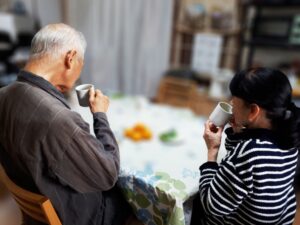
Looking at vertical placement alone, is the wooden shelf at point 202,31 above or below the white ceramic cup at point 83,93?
above

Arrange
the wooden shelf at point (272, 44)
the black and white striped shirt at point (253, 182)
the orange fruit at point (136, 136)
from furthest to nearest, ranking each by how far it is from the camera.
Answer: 1. the wooden shelf at point (272, 44)
2. the orange fruit at point (136, 136)
3. the black and white striped shirt at point (253, 182)

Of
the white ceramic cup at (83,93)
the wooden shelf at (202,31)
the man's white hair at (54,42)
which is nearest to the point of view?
the man's white hair at (54,42)

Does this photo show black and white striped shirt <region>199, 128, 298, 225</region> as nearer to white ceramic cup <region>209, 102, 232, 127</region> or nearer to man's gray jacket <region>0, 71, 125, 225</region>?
white ceramic cup <region>209, 102, 232, 127</region>

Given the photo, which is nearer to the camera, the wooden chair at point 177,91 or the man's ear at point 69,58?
the man's ear at point 69,58

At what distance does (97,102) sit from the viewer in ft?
3.17

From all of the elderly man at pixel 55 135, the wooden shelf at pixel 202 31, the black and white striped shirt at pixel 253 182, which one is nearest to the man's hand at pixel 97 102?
the elderly man at pixel 55 135

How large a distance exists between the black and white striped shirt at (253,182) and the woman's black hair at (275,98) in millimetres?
36

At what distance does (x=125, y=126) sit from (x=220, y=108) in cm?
68

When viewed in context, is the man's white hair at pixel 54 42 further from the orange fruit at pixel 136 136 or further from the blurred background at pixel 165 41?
the blurred background at pixel 165 41

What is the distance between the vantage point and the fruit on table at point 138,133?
135cm

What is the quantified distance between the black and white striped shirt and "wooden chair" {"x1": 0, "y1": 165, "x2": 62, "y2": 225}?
47 cm

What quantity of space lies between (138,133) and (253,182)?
2.32 feet

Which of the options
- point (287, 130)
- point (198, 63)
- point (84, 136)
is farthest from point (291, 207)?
point (198, 63)

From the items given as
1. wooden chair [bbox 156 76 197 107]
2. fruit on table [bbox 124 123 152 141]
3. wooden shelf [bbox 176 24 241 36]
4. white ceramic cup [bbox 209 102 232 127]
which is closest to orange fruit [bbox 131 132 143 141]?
fruit on table [bbox 124 123 152 141]
